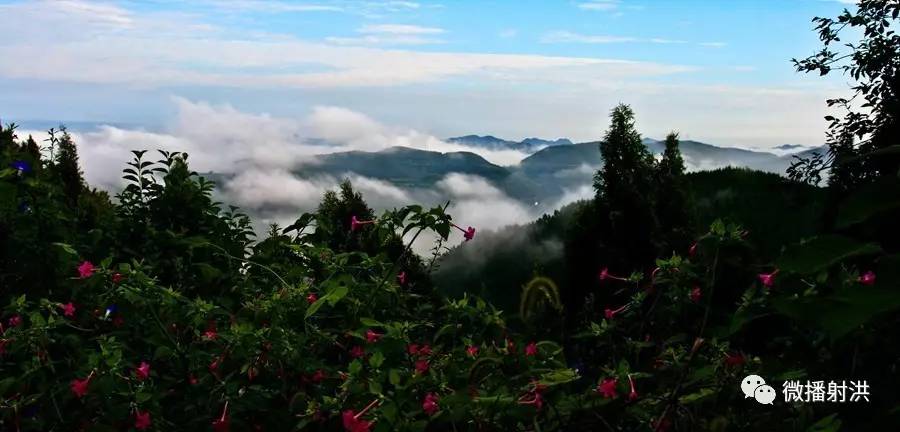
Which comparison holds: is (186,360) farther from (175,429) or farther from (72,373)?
(72,373)

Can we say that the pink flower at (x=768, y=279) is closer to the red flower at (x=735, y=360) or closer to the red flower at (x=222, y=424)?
the red flower at (x=735, y=360)

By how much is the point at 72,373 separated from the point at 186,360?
55cm

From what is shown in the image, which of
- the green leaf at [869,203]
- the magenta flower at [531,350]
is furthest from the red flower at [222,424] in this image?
the green leaf at [869,203]

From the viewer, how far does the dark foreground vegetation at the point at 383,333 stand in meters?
2.28

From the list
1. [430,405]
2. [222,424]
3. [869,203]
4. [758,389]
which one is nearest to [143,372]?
[222,424]

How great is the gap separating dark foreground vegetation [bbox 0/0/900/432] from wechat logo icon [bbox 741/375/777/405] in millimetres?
30

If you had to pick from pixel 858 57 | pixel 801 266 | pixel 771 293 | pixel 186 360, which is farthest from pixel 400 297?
pixel 858 57

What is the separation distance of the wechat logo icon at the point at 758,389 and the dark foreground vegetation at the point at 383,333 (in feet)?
0.10

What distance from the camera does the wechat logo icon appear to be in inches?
95.7

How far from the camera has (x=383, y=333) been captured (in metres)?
3.11

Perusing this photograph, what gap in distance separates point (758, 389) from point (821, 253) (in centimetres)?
100

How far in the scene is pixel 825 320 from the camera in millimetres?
1396

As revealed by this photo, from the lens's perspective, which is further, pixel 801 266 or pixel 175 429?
pixel 175 429

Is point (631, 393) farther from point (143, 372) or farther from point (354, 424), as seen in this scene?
point (143, 372)
